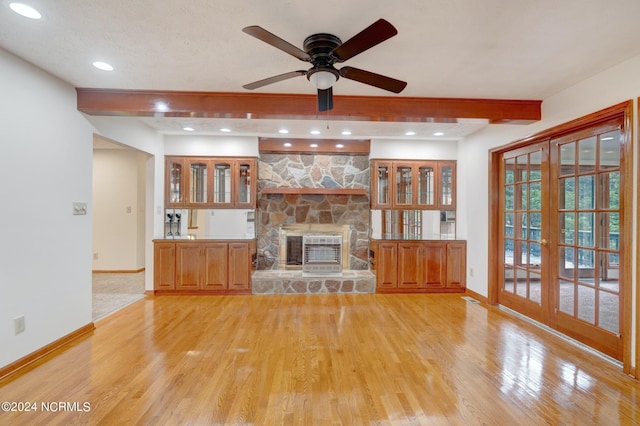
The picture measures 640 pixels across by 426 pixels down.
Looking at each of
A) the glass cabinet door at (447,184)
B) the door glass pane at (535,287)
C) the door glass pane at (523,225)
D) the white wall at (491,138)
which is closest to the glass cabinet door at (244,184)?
the glass cabinet door at (447,184)

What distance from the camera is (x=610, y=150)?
2.59 metres

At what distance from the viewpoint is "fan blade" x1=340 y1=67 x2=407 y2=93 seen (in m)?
1.97

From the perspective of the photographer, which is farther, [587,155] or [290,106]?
[290,106]

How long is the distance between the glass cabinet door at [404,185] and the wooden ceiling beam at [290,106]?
183 centimetres

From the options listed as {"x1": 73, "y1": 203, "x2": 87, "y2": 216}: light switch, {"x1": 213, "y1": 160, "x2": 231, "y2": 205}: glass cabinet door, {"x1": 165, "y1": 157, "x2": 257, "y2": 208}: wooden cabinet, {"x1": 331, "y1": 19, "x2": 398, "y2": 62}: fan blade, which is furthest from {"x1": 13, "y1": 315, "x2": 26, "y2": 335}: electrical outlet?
{"x1": 331, "y1": 19, "x2": 398, "y2": 62}: fan blade

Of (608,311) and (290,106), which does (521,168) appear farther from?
(290,106)

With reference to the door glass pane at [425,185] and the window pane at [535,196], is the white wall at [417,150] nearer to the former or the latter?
the door glass pane at [425,185]

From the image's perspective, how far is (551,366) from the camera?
2.48 meters

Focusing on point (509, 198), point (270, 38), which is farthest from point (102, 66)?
point (509, 198)

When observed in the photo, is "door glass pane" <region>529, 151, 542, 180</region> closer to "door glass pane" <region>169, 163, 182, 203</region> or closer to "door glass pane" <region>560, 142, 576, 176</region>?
"door glass pane" <region>560, 142, 576, 176</region>

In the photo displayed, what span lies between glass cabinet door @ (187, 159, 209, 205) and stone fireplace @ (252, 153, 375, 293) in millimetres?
892

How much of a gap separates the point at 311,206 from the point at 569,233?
3.57 meters

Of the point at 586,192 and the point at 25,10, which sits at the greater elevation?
the point at 25,10

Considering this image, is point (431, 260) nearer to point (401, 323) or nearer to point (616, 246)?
point (401, 323)
